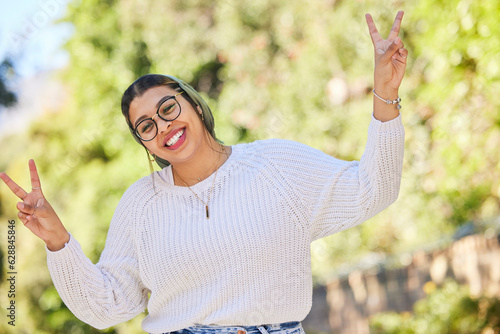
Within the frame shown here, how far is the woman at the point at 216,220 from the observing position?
5.62 feet

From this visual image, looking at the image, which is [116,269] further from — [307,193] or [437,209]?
[437,209]

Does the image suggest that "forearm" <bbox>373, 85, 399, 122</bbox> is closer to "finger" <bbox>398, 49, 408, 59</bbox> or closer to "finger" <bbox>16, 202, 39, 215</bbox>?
"finger" <bbox>398, 49, 408, 59</bbox>

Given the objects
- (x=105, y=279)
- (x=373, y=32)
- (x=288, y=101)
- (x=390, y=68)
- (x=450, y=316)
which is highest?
(x=288, y=101)

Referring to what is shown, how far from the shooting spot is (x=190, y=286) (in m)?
1.79

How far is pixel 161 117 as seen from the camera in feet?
5.97

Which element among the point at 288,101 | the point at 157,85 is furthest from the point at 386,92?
the point at 288,101

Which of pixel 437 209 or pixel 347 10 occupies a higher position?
pixel 347 10

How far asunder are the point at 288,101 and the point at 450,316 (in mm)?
2354

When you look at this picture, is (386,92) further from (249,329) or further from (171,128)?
(249,329)

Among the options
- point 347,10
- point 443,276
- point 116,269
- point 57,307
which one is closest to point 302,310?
point 116,269

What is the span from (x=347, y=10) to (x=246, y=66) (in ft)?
3.94

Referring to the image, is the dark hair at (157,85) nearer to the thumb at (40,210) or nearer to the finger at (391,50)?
the thumb at (40,210)

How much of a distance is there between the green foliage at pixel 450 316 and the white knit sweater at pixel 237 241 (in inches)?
107

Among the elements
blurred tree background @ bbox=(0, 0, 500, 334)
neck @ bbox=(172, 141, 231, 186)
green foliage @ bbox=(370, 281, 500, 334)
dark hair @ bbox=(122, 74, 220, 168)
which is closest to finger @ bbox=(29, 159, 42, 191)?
dark hair @ bbox=(122, 74, 220, 168)
